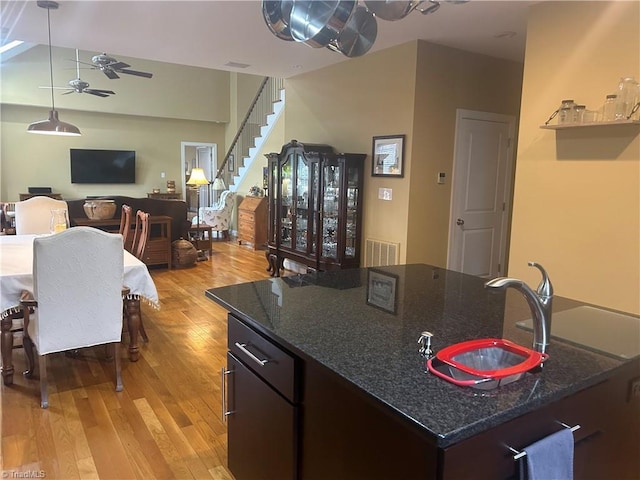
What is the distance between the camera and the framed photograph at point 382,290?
187 cm

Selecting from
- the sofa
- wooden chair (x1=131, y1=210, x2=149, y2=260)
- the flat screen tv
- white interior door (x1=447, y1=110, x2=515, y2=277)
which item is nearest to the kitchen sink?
wooden chair (x1=131, y1=210, x2=149, y2=260)

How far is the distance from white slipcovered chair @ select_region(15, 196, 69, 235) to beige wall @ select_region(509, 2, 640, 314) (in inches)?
167

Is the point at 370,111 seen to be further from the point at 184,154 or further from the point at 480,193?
the point at 184,154

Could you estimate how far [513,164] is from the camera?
5547mm

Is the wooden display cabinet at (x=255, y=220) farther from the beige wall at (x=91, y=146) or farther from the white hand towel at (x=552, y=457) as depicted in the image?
the white hand towel at (x=552, y=457)

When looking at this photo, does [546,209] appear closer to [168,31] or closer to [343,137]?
[343,137]

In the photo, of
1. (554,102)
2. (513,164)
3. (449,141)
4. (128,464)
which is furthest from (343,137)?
(128,464)

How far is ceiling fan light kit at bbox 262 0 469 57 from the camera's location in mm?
1628

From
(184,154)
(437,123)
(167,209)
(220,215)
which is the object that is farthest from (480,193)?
(184,154)

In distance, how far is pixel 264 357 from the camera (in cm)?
166

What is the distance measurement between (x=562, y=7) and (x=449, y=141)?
172 centimetres

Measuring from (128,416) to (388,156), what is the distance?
3.38 meters

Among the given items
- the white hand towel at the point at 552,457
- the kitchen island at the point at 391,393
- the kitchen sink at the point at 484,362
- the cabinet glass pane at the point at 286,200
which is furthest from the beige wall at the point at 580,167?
the cabinet glass pane at the point at 286,200

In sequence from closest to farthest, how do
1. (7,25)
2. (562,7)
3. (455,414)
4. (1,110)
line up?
(455,414), (562,7), (7,25), (1,110)
